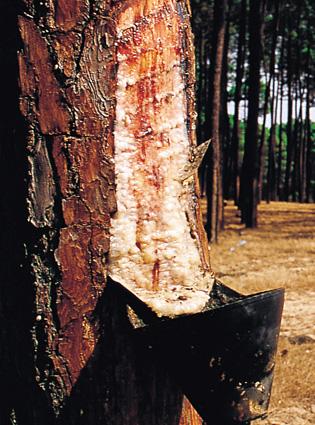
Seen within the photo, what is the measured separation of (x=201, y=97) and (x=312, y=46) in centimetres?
566

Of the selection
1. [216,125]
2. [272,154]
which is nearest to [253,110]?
[216,125]

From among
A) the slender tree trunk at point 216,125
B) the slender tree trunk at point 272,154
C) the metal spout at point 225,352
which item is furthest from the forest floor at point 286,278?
the slender tree trunk at point 272,154

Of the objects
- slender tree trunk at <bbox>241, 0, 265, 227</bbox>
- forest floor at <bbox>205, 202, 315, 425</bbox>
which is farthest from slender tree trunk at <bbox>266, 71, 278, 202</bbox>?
slender tree trunk at <bbox>241, 0, 265, 227</bbox>

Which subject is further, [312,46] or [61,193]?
[312,46]

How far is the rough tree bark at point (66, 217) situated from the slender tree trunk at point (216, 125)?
10.5 m

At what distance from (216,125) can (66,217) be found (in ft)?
35.5

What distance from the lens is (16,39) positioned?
1.29 metres

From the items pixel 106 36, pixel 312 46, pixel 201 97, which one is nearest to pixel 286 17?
pixel 312 46

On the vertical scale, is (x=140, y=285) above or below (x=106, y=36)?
below

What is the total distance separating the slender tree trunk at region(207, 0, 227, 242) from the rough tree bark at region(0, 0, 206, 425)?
1046 centimetres

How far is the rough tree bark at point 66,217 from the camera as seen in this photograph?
129cm

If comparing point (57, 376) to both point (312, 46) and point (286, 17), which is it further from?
point (312, 46)

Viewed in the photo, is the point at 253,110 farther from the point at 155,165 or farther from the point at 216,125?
the point at 155,165

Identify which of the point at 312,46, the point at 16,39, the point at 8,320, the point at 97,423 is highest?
the point at 312,46
